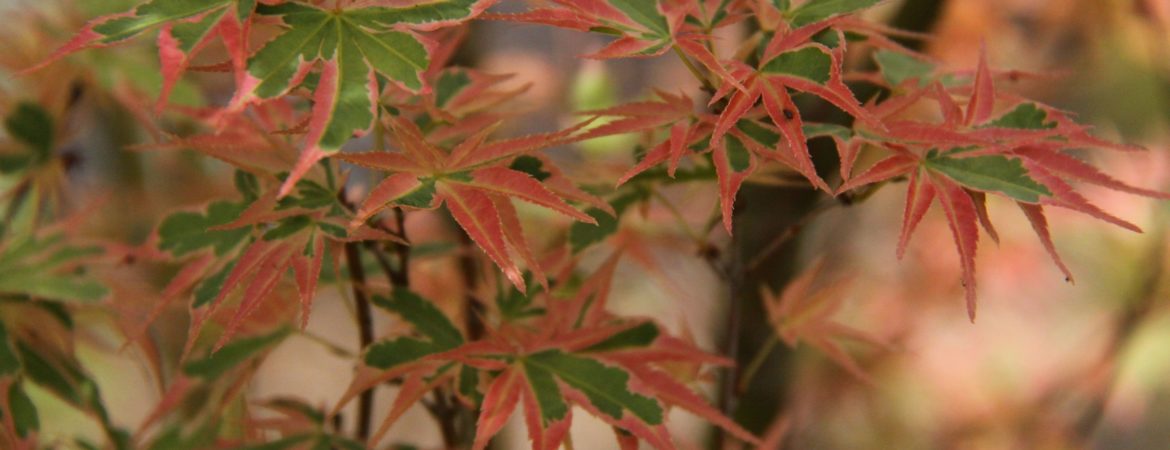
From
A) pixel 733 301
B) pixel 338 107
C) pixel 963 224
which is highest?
pixel 338 107

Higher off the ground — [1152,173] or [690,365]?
[690,365]

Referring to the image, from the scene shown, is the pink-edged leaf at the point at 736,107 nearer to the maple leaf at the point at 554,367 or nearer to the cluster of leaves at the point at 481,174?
the cluster of leaves at the point at 481,174

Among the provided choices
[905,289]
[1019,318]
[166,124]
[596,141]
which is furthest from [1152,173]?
[166,124]

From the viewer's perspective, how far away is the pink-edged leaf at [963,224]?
509 millimetres

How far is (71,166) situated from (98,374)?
1045 mm

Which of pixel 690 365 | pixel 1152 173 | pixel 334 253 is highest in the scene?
pixel 334 253

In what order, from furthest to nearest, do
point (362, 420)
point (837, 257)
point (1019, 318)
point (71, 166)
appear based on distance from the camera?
point (1019, 318) → point (837, 257) → point (71, 166) → point (362, 420)

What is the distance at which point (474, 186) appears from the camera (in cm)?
52

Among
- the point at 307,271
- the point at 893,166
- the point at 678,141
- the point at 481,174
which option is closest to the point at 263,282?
the point at 307,271

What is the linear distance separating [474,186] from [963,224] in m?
0.25

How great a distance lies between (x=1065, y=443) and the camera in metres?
1.50

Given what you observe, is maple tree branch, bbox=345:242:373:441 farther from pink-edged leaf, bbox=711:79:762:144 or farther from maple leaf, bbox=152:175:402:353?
pink-edged leaf, bbox=711:79:762:144

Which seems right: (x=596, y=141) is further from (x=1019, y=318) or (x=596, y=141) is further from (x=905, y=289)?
(x=1019, y=318)

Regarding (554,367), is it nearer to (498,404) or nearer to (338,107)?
(498,404)
